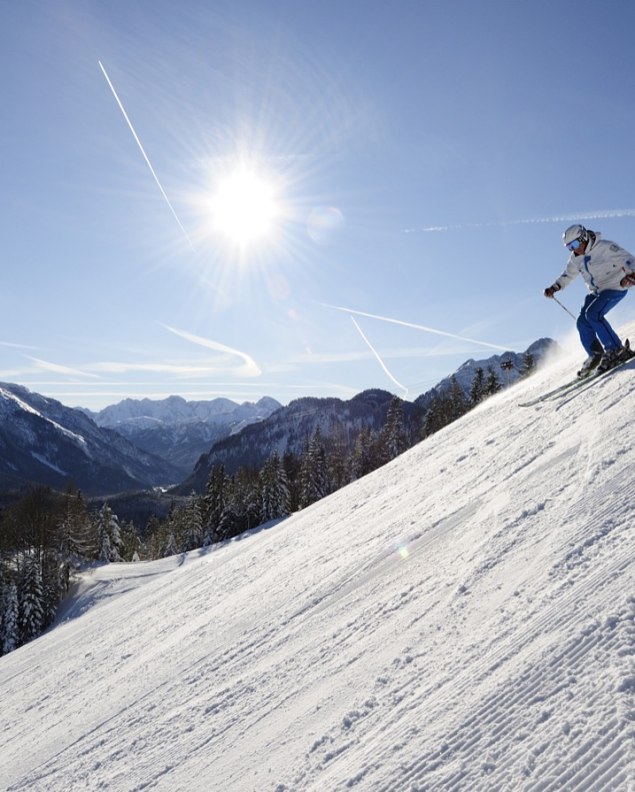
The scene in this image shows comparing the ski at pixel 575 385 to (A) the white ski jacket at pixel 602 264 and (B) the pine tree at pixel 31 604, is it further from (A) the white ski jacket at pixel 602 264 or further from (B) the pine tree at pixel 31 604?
(B) the pine tree at pixel 31 604

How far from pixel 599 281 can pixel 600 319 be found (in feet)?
2.42

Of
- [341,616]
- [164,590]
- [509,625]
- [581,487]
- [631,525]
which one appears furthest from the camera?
[164,590]

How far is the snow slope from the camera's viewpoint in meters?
2.46

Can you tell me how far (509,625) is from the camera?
3199 mm

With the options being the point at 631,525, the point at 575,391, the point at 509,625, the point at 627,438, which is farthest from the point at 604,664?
the point at 575,391

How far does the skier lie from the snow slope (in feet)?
4.22

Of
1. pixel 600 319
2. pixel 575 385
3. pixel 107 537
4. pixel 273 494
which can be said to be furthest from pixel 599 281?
pixel 107 537

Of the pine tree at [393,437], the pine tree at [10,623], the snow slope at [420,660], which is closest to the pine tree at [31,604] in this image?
the pine tree at [10,623]

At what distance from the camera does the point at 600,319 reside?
851cm

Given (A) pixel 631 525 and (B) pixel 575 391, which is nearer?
(A) pixel 631 525

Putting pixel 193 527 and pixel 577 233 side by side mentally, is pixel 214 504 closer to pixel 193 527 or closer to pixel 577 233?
pixel 193 527

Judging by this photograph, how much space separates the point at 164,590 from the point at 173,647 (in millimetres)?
7275

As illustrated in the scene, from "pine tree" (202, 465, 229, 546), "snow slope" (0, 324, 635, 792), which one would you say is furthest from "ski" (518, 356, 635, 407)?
"pine tree" (202, 465, 229, 546)

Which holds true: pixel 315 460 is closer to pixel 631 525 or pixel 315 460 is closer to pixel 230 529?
pixel 230 529
